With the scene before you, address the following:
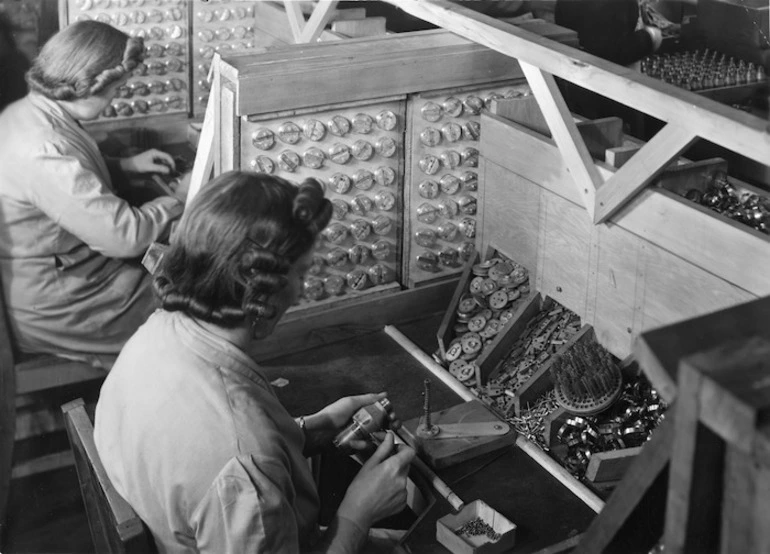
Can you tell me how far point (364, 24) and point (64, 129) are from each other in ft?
4.49

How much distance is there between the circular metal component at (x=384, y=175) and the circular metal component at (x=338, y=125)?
0.22m

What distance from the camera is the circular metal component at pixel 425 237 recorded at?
3.75 meters

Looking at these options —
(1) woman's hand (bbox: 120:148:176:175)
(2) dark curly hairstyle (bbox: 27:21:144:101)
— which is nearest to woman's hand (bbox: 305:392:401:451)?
(2) dark curly hairstyle (bbox: 27:21:144:101)

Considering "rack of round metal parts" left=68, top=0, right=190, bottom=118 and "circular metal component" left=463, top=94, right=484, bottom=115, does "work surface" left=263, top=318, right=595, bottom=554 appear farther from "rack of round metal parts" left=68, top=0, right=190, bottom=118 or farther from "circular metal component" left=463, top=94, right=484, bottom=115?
"rack of round metal parts" left=68, top=0, right=190, bottom=118

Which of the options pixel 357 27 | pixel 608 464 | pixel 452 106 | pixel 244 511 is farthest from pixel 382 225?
pixel 244 511

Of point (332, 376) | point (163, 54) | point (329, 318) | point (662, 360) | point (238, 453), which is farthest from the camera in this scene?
point (163, 54)

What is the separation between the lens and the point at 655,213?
280cm

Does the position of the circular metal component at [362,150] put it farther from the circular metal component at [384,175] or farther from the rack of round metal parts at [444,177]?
the rack of round metal parts at [444,177]

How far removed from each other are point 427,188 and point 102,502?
1.88 metres

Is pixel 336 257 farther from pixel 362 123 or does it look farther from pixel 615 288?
pixel 615 288

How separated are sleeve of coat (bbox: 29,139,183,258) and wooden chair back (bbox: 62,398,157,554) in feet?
4.11

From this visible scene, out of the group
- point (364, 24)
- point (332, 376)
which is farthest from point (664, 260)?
point (364, 24)

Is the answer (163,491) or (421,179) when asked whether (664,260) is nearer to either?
(421,179)

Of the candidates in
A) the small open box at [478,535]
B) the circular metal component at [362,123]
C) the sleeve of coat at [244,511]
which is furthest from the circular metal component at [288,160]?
the sleeve of coat at [244,511]
